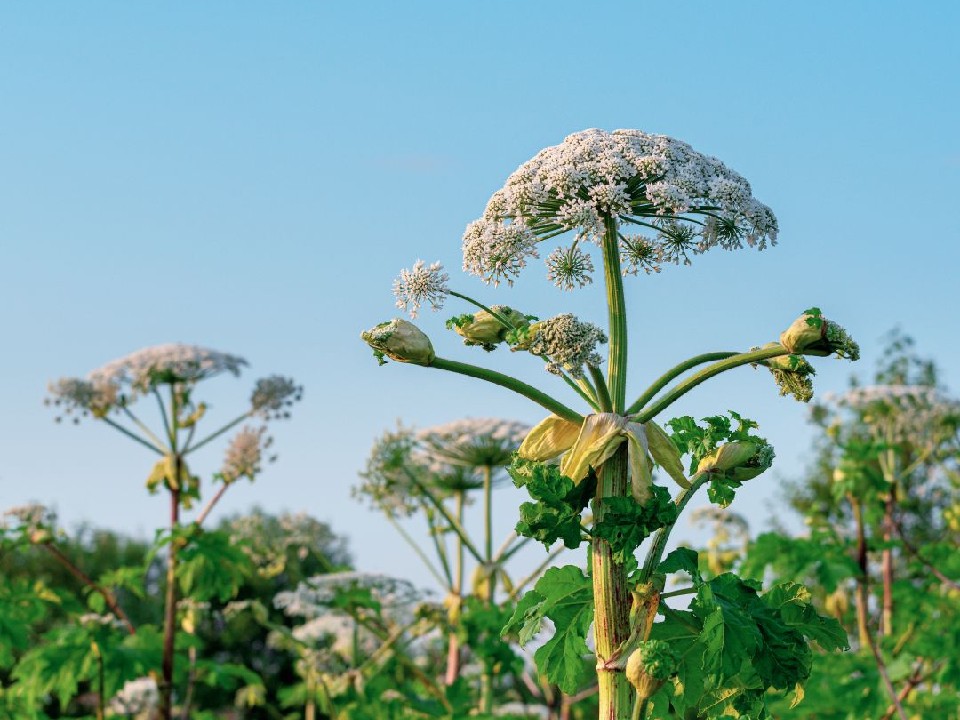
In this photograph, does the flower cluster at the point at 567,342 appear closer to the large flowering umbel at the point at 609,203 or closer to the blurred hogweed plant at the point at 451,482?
the large flowering umbel at the point at 609,203

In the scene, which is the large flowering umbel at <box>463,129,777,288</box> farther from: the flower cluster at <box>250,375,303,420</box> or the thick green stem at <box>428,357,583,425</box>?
the flower cluster at <box>250,375,303,420</box>

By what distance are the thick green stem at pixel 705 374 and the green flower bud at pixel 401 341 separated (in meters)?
0.77

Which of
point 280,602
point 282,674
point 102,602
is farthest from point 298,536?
point 282,674

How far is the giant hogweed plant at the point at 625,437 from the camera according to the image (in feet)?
12.8

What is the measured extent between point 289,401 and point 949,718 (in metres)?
5.68

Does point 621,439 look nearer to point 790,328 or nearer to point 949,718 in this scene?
point 790,328

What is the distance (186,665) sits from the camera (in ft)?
28.1

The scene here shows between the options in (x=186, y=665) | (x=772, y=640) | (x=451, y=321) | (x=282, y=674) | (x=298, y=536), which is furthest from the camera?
(x=282, y=674)

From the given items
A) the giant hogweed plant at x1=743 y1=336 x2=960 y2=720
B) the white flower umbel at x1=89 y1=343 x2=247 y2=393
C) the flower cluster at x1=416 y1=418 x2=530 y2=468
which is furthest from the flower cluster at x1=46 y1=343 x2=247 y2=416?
the giant hogweed plant at x1=743 y1=336 x2=960 y2=720

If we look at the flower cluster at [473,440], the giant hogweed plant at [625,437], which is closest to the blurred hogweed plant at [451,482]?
the flower cluster at [473,440]

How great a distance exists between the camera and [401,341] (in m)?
3.98

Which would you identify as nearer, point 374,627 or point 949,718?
point 949,718

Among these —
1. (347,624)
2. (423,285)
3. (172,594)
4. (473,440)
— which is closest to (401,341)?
(423,285)

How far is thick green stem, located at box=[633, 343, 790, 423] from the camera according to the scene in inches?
162
